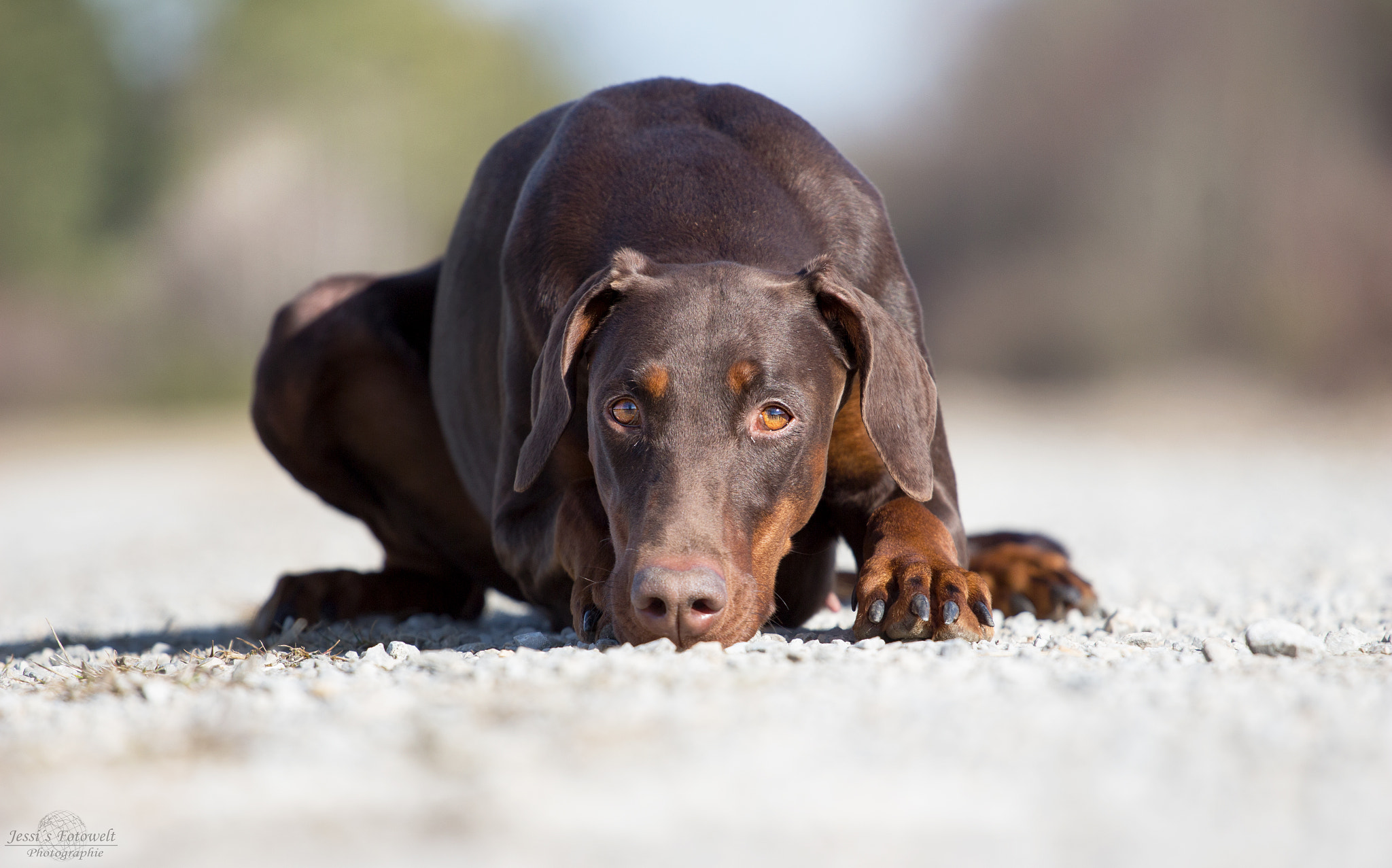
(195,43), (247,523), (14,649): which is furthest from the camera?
(195,43)

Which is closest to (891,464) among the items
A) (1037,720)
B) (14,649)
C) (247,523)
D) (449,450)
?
(1037,720)

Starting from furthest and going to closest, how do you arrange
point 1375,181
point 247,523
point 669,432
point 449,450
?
1. point 1375,181
2. point 247,523
3. point 449,450
4. point 669,432

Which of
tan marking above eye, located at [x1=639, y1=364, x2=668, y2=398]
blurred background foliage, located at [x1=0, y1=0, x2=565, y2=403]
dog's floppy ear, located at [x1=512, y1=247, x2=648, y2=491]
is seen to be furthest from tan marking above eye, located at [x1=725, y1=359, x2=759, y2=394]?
blurred background foliage, located at [x1=0, y1=0, x2=565, y2=403]

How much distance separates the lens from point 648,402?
3332 millimetres

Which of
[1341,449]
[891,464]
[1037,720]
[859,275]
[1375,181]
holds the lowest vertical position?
[1341,449]

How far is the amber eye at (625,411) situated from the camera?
11.1 feet

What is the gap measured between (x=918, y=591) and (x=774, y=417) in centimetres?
56

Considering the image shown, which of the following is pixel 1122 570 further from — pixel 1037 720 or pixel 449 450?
pixel 1037 720

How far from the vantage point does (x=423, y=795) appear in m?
2.14

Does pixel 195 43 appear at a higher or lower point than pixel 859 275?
higher

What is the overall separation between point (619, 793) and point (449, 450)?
133 inches

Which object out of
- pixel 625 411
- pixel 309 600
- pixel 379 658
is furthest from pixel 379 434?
pixel 625 411

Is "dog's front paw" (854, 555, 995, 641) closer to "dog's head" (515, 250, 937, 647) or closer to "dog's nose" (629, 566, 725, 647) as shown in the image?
"dog's head" (515, 250, 937, 647)

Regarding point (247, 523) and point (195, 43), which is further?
point (195, 43)
